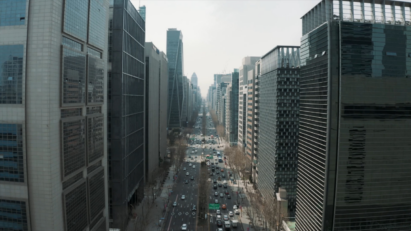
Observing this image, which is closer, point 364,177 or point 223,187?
point 364,177

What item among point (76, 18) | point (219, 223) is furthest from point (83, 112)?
point (219, 223)

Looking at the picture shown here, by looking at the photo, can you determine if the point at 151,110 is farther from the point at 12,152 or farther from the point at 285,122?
the point at 12,152

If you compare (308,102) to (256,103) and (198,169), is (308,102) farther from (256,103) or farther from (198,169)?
(198,169)

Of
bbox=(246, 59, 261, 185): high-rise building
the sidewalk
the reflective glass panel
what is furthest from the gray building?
the reflective glass panel

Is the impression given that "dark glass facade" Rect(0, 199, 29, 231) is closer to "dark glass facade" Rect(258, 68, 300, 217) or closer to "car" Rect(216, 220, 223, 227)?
"car" Rect(216, 220, 223, 227)

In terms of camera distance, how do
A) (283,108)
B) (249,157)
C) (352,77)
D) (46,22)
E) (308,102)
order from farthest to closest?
1. (249,157)
2. (283,108)
3. (308,102)
4. (352,77)
5. (46,22)

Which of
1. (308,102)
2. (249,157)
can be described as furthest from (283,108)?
(249,157)
